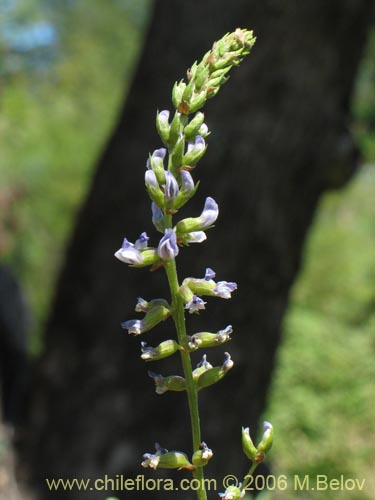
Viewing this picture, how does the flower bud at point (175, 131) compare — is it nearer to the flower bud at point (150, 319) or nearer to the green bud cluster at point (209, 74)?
the green bud cluster at point (209, 74)

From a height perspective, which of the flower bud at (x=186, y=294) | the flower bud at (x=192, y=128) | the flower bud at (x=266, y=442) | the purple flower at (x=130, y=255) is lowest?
the flower bud at (x=266, y=442)

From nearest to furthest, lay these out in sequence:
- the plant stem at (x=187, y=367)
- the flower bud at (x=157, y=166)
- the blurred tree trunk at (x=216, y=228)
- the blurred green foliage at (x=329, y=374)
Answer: the plant stem at (x=187, y=367)
the flower bud at (x=157, y=166)
the blurred tree trunk at (x=216, y=228)
the blurred green foliage at (x=329, y=374)

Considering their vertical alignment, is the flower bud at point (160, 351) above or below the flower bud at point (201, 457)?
above

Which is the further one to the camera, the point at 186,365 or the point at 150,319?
the point at 150,319

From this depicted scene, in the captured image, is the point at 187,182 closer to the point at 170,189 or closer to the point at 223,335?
the point at 170,189

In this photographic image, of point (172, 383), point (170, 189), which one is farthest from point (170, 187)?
point (172, 383)

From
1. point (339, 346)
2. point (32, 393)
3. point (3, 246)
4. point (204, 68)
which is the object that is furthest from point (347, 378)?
point (204, 68)

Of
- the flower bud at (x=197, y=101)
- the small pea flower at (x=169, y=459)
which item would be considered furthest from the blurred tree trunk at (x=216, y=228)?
the flower bud at (x=197, y=101)

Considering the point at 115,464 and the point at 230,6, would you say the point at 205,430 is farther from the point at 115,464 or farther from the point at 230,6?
the point at 230,6
